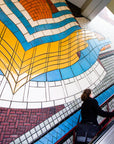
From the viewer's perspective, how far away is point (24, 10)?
10.9 feet

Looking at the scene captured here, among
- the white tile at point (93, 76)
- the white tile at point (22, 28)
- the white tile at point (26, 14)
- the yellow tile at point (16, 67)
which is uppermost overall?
the white tile at point (26, 14)

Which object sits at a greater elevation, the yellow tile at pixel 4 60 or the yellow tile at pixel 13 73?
the yellow tile at pixel 4 60

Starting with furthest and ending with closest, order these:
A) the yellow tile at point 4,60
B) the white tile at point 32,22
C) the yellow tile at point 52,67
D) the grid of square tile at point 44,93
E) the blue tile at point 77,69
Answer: the white tile at point 32,22 → the blue tile at point 77,69 → the yellow tile at point 52,67 → the yellow tile at point 4,60 → the grid of square tile at point 44,93

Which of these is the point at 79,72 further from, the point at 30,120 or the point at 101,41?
the point at 101,41

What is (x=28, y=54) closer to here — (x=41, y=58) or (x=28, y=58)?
(x=28, y=58)

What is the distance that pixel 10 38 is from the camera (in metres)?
2.79

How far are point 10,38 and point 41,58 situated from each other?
838 mm

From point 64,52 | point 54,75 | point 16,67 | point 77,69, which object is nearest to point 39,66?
point 54,75

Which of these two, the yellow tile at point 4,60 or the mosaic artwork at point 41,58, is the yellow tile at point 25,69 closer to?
the mosaic artwork at point 41,58

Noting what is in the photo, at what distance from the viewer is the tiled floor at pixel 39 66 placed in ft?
7.41

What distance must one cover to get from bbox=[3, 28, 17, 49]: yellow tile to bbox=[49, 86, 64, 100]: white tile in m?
1.32

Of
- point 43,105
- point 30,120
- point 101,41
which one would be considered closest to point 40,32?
point 43,105

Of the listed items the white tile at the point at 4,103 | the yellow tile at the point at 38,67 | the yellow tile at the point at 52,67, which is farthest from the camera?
the yellow tile at the point at 52,67

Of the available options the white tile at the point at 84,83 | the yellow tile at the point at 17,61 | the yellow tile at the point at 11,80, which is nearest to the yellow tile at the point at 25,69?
the yellow tile at the point at 17,61
